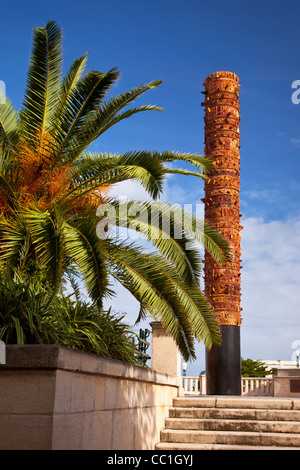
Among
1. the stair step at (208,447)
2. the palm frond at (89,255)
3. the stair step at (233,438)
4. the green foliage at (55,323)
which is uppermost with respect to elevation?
the palm frond at (89,255)

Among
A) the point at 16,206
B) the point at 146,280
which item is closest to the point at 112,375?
the point at 146,280

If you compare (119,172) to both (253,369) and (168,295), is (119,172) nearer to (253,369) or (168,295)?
(168,295)

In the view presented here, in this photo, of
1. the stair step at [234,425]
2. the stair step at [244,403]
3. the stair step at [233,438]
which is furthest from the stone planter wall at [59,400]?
the stair step at [244,403]

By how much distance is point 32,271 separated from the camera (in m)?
8.16

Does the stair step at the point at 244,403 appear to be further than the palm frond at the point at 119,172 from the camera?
Yes

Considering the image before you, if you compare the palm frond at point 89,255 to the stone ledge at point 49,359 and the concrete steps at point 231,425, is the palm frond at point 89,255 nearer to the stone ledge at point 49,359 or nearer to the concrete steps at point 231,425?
the stone ledge at point 49,359

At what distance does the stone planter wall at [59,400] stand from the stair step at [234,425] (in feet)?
10.0

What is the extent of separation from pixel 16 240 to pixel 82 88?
3092mm

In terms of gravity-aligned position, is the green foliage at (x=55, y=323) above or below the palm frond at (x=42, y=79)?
below

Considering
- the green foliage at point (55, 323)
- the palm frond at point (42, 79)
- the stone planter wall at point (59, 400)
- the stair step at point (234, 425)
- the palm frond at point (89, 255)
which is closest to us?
the stone planter wall at point (59, 400)

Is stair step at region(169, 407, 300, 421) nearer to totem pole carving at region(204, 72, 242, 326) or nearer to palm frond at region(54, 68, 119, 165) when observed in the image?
Result: palm frond at region(54, 68, 119, 165)

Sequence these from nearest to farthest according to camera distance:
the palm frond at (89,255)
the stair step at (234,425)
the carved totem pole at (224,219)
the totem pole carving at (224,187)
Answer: the palm frond at (89,255) → the stair step at (234,425) → the carved totem pole at (224,219) → the totem pole carving at (224,187)

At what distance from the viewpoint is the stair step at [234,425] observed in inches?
332

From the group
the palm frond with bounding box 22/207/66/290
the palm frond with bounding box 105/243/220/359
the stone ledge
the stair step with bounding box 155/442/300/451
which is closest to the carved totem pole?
the palm frond with bounding box 105/243/220/359
